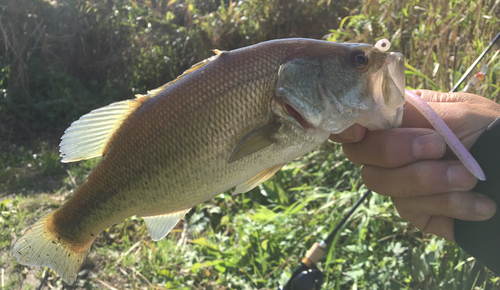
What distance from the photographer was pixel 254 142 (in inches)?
44.8

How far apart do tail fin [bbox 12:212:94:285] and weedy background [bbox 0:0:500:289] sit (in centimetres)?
136

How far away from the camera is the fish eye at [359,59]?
113 cm

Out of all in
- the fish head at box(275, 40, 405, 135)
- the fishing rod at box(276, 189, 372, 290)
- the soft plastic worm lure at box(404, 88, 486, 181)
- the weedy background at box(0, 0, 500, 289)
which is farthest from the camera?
the weedy background at box(0, 0, 500, 289)

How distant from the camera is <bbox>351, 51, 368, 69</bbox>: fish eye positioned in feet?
3.69

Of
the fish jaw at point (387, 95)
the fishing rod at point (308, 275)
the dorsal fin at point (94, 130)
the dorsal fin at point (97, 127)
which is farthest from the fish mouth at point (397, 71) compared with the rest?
the fishing rod at point (308, 275)

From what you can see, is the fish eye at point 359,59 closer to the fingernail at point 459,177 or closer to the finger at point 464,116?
the finger at point 464,116

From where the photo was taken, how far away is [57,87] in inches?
212

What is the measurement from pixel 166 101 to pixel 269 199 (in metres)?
2.16

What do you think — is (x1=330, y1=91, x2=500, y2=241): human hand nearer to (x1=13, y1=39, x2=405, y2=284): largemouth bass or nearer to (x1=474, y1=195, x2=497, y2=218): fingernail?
(x1=474, y1=195, x2=497, y2=218): fingernail

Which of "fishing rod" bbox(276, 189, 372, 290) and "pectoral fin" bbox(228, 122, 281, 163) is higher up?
"pectoral fin" bbox(228, 122, 281, 163)

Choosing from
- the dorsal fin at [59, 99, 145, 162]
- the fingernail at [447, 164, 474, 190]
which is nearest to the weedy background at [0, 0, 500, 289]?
the fingernail at [447, 164, 474, 190]

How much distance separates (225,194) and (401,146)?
2.40 metres

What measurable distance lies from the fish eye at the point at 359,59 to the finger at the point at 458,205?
0.53 metres

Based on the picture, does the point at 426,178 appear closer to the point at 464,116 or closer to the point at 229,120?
the point at 464,116
